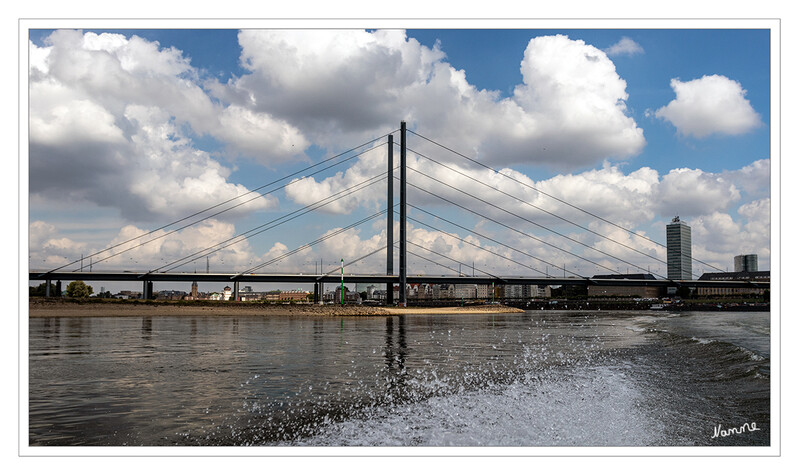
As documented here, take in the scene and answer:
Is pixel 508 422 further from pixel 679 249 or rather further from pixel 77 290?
pixel 77 290

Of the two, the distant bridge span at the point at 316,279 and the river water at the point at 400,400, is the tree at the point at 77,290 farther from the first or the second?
the river water at the point at 400,400

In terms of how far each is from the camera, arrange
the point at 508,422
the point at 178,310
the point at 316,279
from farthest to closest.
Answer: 1. the point at 316,279
2. the point at 178,310
3. the point at 508,422
